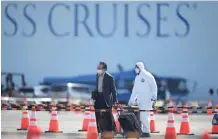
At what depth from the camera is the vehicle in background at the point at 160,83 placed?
47156mm


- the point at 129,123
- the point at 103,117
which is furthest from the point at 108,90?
the point at 129,123

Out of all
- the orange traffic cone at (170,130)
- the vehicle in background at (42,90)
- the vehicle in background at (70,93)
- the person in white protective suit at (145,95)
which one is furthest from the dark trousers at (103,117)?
the vehicle in background at (42,90)

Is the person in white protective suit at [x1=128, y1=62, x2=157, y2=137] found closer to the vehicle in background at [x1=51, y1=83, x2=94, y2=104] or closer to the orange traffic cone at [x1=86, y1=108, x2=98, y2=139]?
the orange traffic cone at [x1=86, y1=108, x2=98, y2=139]

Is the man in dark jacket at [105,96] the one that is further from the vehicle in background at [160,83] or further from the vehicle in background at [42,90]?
the vehicle in background at [160,83]

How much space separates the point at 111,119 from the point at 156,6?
28.5 metres

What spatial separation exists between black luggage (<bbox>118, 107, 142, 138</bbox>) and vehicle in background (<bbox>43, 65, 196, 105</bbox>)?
1155 inches

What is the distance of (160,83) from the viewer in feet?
161

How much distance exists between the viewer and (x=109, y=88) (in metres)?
17.1

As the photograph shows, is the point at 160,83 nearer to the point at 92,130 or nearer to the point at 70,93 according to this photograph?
the point at 70,93

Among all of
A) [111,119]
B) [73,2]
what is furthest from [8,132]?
[73,2]

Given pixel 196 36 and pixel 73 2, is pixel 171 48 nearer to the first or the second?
pixel 196 36

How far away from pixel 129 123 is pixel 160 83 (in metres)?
32.6

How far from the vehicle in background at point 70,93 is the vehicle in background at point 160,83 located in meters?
2.31

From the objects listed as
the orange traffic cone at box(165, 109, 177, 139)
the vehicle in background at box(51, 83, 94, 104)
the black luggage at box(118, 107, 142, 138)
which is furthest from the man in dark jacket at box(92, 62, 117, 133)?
the vehicle in background at box(51, 83, 94, 104)
